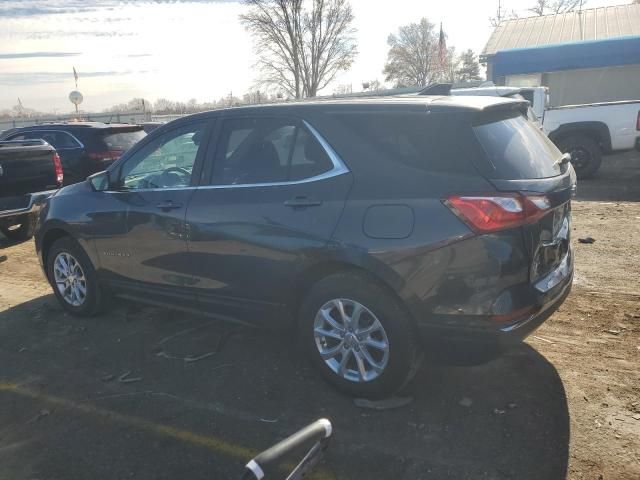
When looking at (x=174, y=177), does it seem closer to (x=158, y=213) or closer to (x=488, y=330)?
(x=158, y=213)

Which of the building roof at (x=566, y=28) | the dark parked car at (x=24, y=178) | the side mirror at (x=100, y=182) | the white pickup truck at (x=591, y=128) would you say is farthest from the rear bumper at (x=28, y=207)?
the building roof at (x=566, y=28)

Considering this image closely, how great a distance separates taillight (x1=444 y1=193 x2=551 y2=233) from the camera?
109 inches

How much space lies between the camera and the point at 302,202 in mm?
3307

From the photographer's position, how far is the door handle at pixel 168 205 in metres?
3.94

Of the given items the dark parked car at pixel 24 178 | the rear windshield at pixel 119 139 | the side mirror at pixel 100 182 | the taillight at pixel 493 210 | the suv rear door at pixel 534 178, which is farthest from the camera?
the rear windshield at pixel 119 139

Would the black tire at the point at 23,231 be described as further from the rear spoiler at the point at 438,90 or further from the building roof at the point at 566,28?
the building roof at the point at 566,28

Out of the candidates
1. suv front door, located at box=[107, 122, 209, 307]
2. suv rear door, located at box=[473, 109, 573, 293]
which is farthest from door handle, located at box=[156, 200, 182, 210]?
suv rear door, located at box=[473, 109, 573, 293]

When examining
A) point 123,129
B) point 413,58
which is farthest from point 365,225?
point 413,58

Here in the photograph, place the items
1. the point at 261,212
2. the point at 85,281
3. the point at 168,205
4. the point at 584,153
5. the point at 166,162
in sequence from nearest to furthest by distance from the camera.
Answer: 1. the point at 261,212
2. the point at 168,205
3. the point at 166,162
4. the point at 85,281
5. the point at 584,153

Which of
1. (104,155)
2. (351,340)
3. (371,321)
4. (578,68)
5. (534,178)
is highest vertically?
(578,68)

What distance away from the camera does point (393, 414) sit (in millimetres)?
3197

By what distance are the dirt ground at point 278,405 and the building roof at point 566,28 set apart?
26303mm

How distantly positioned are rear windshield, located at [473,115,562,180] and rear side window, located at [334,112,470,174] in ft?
0.44

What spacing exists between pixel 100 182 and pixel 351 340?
2711mm
